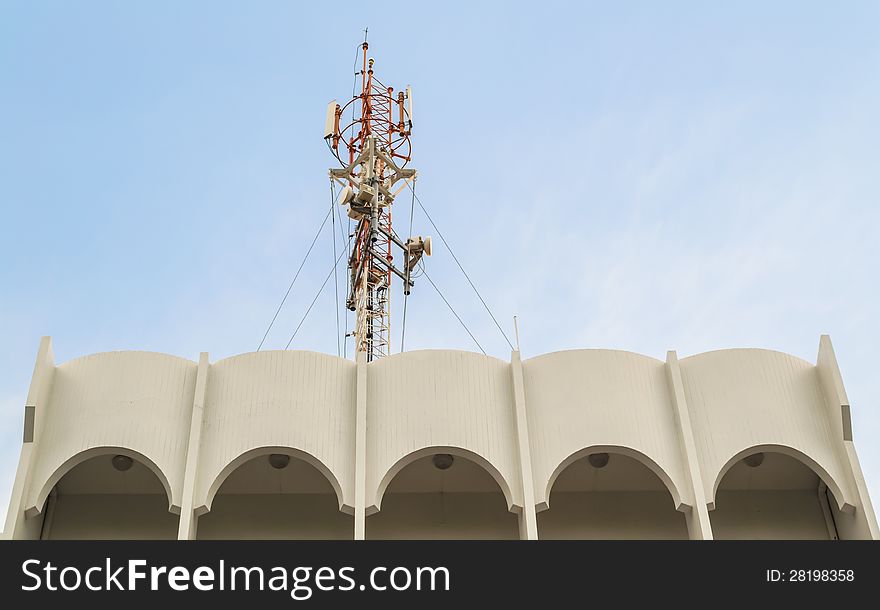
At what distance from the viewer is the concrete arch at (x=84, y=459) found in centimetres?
2420

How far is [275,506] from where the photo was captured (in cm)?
2775

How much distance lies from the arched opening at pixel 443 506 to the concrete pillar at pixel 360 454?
2314mm

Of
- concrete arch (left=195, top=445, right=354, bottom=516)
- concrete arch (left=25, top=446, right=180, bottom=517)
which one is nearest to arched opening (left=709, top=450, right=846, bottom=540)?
concrete arch (left=195, top=445, right=354, bottom=516)

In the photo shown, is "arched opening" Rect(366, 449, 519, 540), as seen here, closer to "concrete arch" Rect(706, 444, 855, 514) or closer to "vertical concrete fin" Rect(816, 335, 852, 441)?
"concrete arch" Rect(706, 444, 855, 514)

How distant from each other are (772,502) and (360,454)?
1115 cm

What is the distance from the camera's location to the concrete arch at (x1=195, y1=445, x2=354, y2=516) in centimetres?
2436

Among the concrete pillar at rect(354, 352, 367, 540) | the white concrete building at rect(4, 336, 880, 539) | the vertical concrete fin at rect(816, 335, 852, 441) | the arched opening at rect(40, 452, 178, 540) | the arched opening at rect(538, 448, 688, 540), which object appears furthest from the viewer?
the arched opening at rect(538, 448, 688, 540)

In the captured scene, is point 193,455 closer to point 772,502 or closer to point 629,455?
point 629,455

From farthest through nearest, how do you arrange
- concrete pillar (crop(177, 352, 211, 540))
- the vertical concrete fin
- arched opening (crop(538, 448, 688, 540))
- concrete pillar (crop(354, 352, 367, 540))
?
arched opening (crop(538, 448, 688, 540)) → the vertical concrete fin → concrete pillar (crop(354, 352, 367, 540)) → concrete pillar (crop(177, 352, 211, 540))

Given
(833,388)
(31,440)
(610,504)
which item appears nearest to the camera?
(31,440)

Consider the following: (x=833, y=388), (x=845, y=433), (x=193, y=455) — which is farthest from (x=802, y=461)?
(x=193, y=455)

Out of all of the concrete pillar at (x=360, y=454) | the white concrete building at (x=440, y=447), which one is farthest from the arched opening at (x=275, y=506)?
the concrete pillar at (x=360, y=454)

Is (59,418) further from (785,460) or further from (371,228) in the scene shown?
(785,460)

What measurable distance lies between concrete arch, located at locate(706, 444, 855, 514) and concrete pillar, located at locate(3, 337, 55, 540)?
51.6 ft
